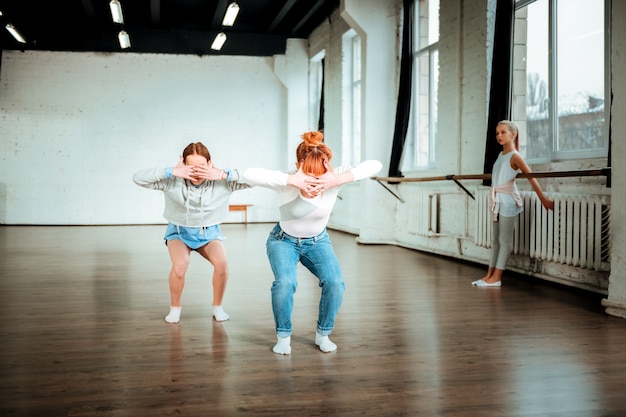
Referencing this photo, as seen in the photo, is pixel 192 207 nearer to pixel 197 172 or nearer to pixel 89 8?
pixel 197 172

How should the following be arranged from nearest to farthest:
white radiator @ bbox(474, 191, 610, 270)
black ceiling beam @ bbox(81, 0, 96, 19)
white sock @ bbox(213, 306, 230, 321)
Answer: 1. white sock @ bbox(213, 306, 230, 321)
2. white radiator @ bbox(474, 191, 610, 270)
3. black ceiling beam @ bbox(81, 0, 96, 19)

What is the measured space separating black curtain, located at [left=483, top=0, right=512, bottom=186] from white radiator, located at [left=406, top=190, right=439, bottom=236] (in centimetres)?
158

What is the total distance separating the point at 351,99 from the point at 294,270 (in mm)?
8793

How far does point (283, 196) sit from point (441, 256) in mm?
4832

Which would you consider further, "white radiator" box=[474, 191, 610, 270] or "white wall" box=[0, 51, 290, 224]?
"white wall" box=[0, 51, 290, 224]

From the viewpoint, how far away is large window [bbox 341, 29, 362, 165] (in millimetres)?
11289

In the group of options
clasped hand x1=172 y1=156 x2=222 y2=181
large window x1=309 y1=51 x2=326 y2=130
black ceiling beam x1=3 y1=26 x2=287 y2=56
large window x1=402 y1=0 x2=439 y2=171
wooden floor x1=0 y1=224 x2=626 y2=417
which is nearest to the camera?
wooden floor x1=0 y1=224 x2=626 y2=417

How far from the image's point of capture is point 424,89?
28.5ft

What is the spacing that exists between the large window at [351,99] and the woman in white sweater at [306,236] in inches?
324

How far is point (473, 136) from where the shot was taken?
22.5ft

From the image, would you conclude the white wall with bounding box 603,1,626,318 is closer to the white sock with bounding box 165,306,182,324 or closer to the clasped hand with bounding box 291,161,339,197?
the clasped hand with bounding box 291,161,339,197

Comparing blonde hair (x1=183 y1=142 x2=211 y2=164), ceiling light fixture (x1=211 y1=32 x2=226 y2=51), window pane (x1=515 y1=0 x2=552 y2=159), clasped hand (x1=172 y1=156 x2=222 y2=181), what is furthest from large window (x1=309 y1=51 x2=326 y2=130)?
clasped hand (x1=172 y1=156 x2=222 y2=181)

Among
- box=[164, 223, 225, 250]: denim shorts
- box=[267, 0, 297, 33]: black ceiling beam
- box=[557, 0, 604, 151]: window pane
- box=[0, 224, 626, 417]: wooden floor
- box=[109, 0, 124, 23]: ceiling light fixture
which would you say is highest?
box=[267, 0, 297, 33]: black ceiling beam

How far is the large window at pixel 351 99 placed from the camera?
11289 mm
